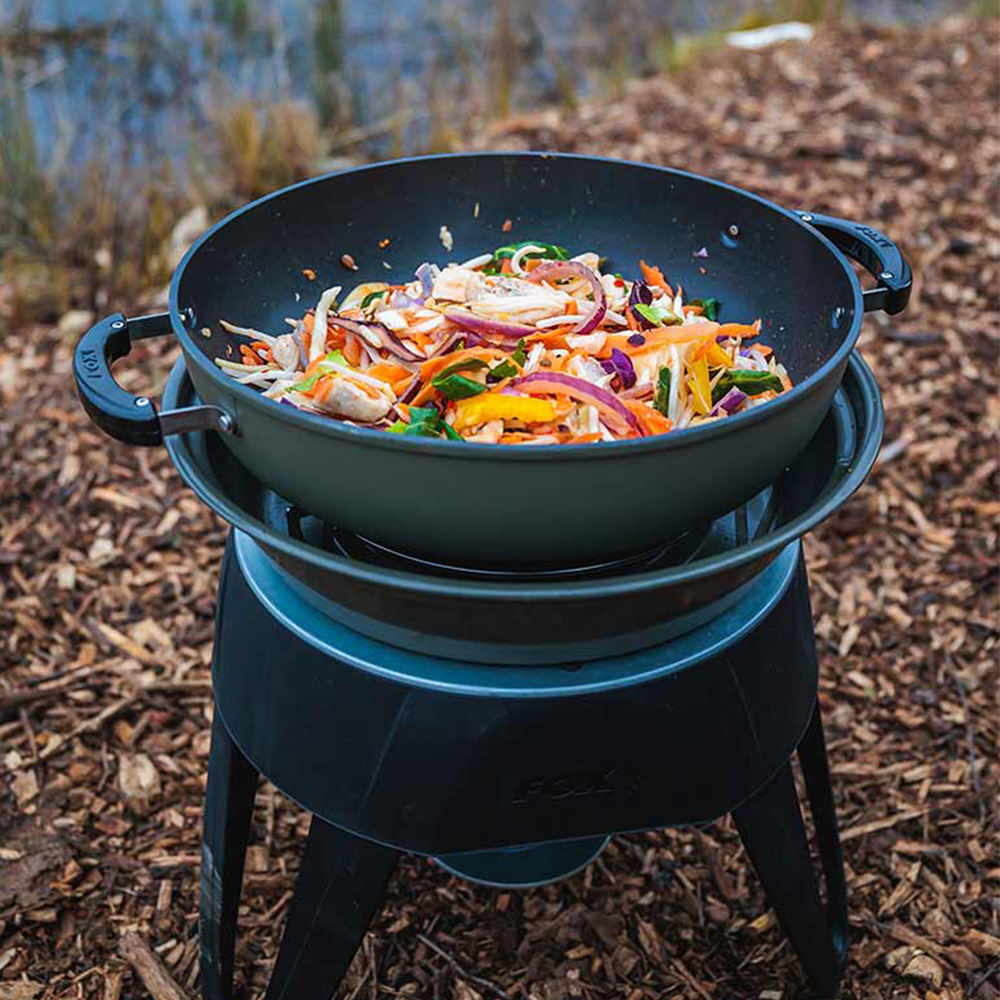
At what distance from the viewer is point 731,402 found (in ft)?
5.33

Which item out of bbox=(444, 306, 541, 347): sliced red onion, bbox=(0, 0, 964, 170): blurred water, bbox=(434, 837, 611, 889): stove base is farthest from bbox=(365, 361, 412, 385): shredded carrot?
bbox=(0, 0, 964, 170): blurred water

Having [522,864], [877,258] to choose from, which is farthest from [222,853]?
[877,258]

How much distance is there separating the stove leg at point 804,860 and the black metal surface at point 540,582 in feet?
1.39

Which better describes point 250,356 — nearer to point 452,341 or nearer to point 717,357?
point 452,341

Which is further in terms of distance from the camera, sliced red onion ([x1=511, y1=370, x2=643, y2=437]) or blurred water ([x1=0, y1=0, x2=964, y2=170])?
blurred water ([x1=0, y1=0, x2=964, y2=170])

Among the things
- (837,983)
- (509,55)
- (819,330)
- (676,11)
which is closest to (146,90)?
(509,55)

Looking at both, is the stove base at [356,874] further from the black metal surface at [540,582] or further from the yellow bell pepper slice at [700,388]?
the yellow bell pepper slice at [700,388]

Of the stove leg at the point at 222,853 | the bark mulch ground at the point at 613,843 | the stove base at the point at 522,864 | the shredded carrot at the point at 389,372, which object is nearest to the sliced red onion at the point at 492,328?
the shredded carrot at the point at 389,372

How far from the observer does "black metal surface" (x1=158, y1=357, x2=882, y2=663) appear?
132cm

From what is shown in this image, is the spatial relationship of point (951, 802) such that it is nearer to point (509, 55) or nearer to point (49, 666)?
point (49, 666)

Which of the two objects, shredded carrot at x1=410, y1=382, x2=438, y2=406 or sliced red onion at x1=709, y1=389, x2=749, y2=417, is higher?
shredded carrot at x1=410, y1=382, x2=438, y2=406

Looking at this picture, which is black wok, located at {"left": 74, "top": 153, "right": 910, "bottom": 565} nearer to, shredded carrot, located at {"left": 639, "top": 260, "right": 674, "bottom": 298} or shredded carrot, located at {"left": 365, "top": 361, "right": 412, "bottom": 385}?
shredded carrot, located at {"left": 639, "top": 260, "right": 674, "bottom": 298}

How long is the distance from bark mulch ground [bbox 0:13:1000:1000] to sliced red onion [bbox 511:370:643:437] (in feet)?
4.12

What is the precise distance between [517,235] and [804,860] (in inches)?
49.7
